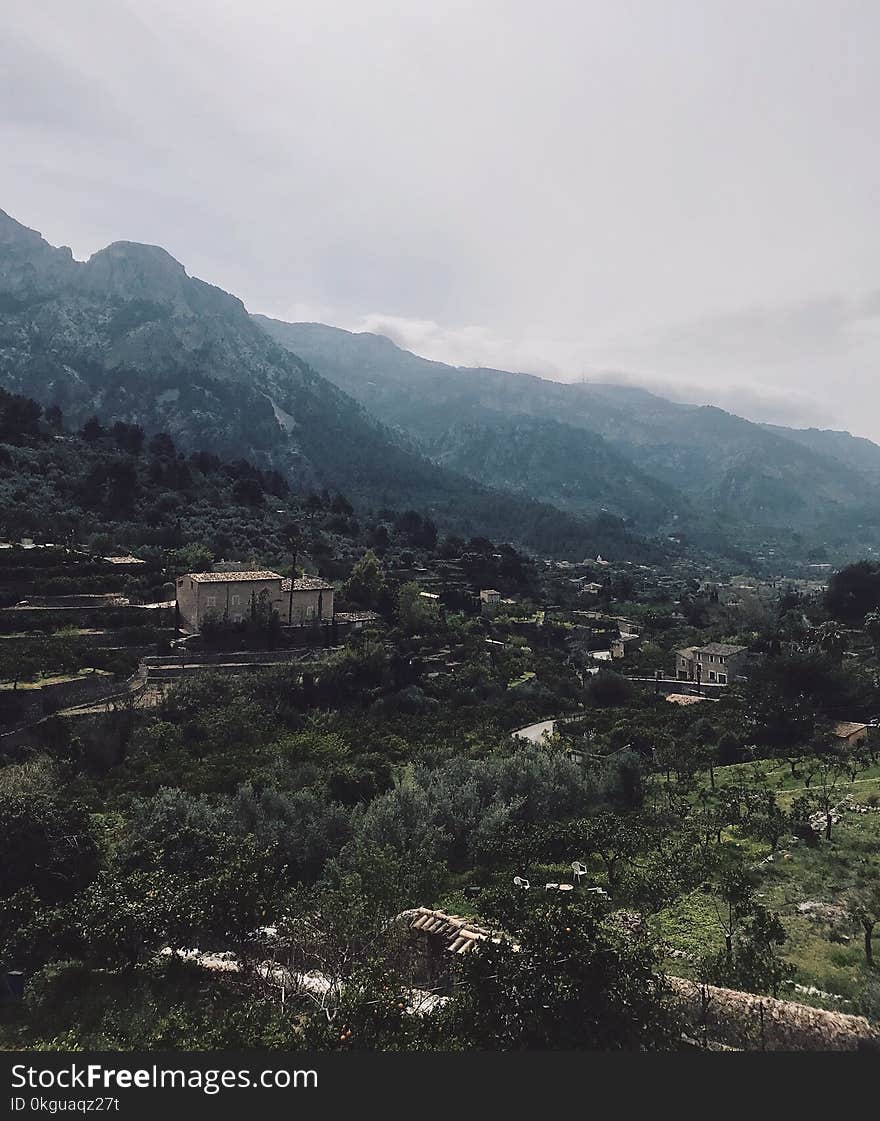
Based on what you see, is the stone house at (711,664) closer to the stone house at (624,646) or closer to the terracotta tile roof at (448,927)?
the stone house at (624,646)

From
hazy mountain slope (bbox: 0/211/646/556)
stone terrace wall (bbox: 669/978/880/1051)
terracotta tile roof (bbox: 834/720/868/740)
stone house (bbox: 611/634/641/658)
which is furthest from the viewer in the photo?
hazy mountain slope (bbox: 0/211/646/556)

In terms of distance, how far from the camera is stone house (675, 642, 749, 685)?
50281 mm

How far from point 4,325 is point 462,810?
516 ft

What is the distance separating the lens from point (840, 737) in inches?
1332

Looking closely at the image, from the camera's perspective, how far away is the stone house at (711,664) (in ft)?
165

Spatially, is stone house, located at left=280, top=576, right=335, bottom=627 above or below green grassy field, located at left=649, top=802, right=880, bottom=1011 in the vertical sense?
above

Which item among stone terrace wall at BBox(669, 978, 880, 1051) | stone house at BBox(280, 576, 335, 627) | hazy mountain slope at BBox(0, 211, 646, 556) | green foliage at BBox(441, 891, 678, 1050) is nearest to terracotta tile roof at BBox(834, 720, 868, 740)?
stone terrace wall at BBox(669, 978, 880, 1051)

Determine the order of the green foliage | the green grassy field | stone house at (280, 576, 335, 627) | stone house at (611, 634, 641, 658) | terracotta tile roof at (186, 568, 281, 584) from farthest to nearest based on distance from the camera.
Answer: stone house at (611, 634, 641, 658), stone house at (280, 576, 335, 627), terracotta tile roof at (186, 568, 281, 584), the green grassy field, the green foliage

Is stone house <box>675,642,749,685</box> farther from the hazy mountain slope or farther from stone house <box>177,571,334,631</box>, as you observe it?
the hazy mountain slope

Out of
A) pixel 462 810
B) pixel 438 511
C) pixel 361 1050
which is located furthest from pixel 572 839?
pixel 438 511

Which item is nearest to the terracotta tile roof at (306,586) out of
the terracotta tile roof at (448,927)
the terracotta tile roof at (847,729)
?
the terracotta tile roof at (847,729)

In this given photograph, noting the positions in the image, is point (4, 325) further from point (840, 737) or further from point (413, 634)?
point (840, 737)

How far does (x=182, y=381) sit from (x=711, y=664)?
13112cm

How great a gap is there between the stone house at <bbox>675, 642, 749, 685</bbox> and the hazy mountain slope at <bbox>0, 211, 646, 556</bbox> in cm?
8057
